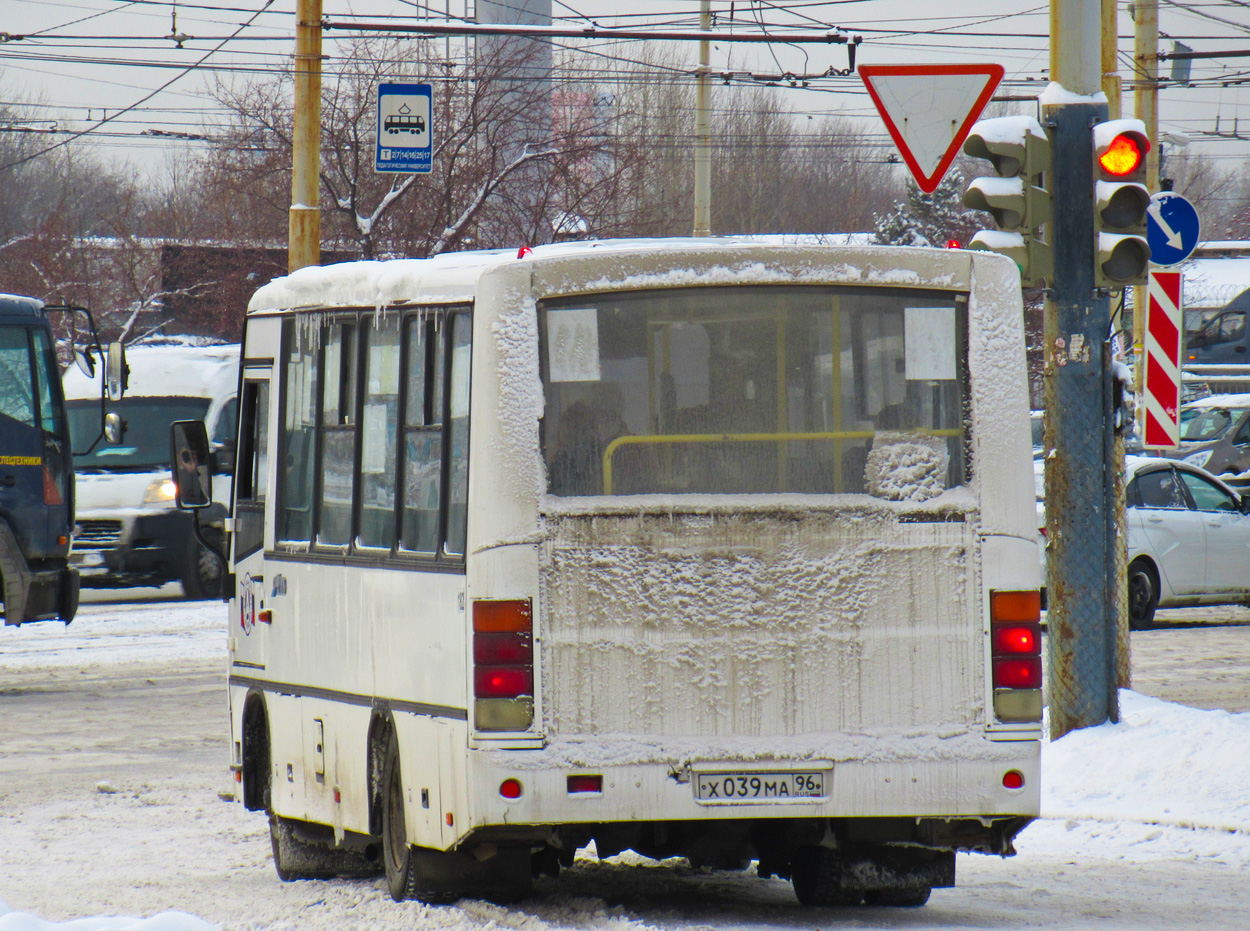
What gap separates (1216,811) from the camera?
8.41 meters

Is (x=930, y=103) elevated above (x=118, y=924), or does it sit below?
above

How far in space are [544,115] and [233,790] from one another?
2100 centimetres

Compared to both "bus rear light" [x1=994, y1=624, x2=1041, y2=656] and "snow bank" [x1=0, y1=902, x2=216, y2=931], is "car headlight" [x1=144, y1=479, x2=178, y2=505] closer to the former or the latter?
"snow bank" [x1=0, y1=902, x2=216, y2=931]

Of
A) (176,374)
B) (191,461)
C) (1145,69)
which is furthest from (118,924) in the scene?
(1145,69)

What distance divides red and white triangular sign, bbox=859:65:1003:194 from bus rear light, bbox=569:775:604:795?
4.62 m

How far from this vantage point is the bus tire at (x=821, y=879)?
6445 mm

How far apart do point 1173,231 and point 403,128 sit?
29.4 ft

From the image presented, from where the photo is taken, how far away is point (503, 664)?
18.6 feet

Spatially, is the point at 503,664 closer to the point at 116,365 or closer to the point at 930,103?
the point at 930,103

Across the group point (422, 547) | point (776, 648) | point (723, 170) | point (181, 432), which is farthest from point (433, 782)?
point (723, 170)

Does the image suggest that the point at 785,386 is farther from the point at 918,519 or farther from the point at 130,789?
the point at 130,789

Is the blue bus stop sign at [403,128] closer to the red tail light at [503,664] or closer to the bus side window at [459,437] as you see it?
the bus side window at [459,437]

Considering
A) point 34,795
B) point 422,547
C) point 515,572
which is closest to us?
point 515,572

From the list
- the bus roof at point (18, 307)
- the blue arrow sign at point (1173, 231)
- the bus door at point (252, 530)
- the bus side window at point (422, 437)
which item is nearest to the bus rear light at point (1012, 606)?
the bus side window at point (422, 437)
